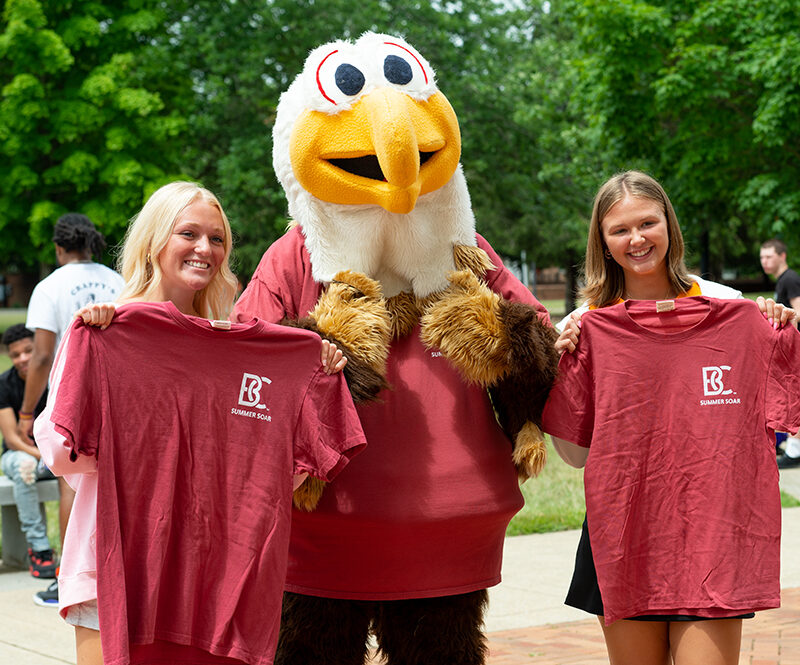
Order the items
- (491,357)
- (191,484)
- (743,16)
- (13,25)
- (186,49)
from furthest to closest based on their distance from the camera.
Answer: (186,49) < (13,25) < (743,16) < (491,357) < (191,484)

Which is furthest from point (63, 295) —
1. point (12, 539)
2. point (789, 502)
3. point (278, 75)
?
point (278, 75)

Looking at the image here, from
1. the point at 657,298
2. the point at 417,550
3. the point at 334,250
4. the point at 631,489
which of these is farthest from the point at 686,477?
the point at 334,250

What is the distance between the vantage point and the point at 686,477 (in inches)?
126

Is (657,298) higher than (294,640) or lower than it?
higher

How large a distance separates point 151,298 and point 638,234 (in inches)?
61.2

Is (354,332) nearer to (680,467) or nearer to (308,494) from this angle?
(308,494)

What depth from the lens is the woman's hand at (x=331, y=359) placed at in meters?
3.19

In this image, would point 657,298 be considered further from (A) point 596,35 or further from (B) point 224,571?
(A) point 596,35

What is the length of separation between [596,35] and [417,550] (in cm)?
1519

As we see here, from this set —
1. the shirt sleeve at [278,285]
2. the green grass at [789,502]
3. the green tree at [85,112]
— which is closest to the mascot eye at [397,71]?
the shirt sleeve at [278,285]

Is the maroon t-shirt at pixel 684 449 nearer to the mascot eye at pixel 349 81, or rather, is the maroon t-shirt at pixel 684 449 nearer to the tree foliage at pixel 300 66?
the mascot eye at pixel 349 81

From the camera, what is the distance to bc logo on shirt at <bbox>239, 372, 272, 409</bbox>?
304 cm

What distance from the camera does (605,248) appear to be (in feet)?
11.5

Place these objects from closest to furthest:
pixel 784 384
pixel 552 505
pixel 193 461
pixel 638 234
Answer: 1. pixel 193 461
2. pixel 784 384
3. pixel 638 234
4. pixel 552 505
